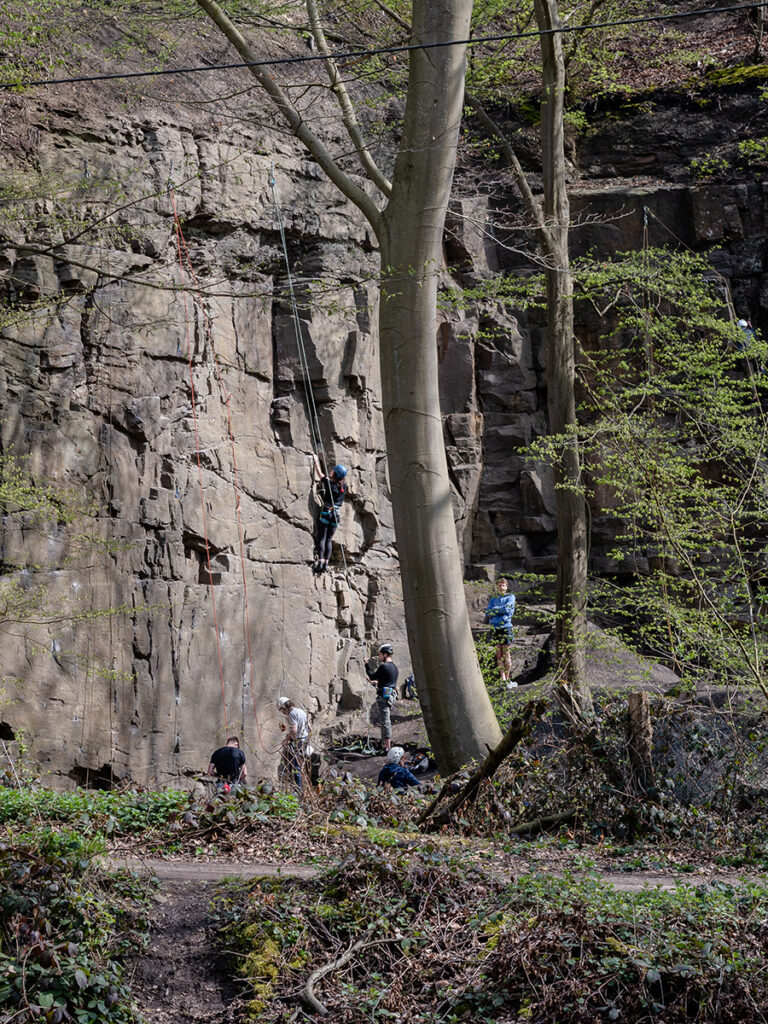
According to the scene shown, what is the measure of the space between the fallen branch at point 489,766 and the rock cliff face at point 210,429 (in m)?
4.95

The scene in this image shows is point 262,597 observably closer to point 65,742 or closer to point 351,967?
point 65,742

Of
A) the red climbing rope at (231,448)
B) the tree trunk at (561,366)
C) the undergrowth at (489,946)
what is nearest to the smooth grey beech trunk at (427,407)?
the undergrowth at (489,946)

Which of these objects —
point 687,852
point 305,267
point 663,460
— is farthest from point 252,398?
point 687,852

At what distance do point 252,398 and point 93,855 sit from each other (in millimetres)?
11879

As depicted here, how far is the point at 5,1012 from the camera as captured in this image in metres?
4.82

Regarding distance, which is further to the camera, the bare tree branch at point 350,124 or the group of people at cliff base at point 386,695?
the group of people at cliff base at point 386,695

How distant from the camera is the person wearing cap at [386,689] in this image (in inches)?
652

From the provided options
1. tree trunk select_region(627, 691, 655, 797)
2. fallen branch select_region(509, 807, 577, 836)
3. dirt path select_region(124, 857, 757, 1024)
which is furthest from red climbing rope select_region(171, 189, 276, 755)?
dirt path select_region(124, 857, 757, 1024)

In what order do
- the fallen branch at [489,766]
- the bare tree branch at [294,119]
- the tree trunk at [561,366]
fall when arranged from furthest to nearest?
the tree trunk at [561,366]
the bare tree branch at [294,119]
the fallen branch at [489,766]

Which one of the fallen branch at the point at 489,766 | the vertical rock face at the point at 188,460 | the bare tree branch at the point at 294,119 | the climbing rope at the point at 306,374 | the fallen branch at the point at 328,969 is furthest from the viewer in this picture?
the climbing rope at the point at 306,374

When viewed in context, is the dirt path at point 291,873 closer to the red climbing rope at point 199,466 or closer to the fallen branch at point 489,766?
the fallen branch at point 489,766

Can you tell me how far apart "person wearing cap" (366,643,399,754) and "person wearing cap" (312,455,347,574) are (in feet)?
6.15

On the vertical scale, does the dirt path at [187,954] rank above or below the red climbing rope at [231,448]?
below

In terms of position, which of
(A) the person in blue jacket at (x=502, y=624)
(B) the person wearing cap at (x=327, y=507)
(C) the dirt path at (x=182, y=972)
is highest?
(B) the person wearing cap at (x=327, y=507)
